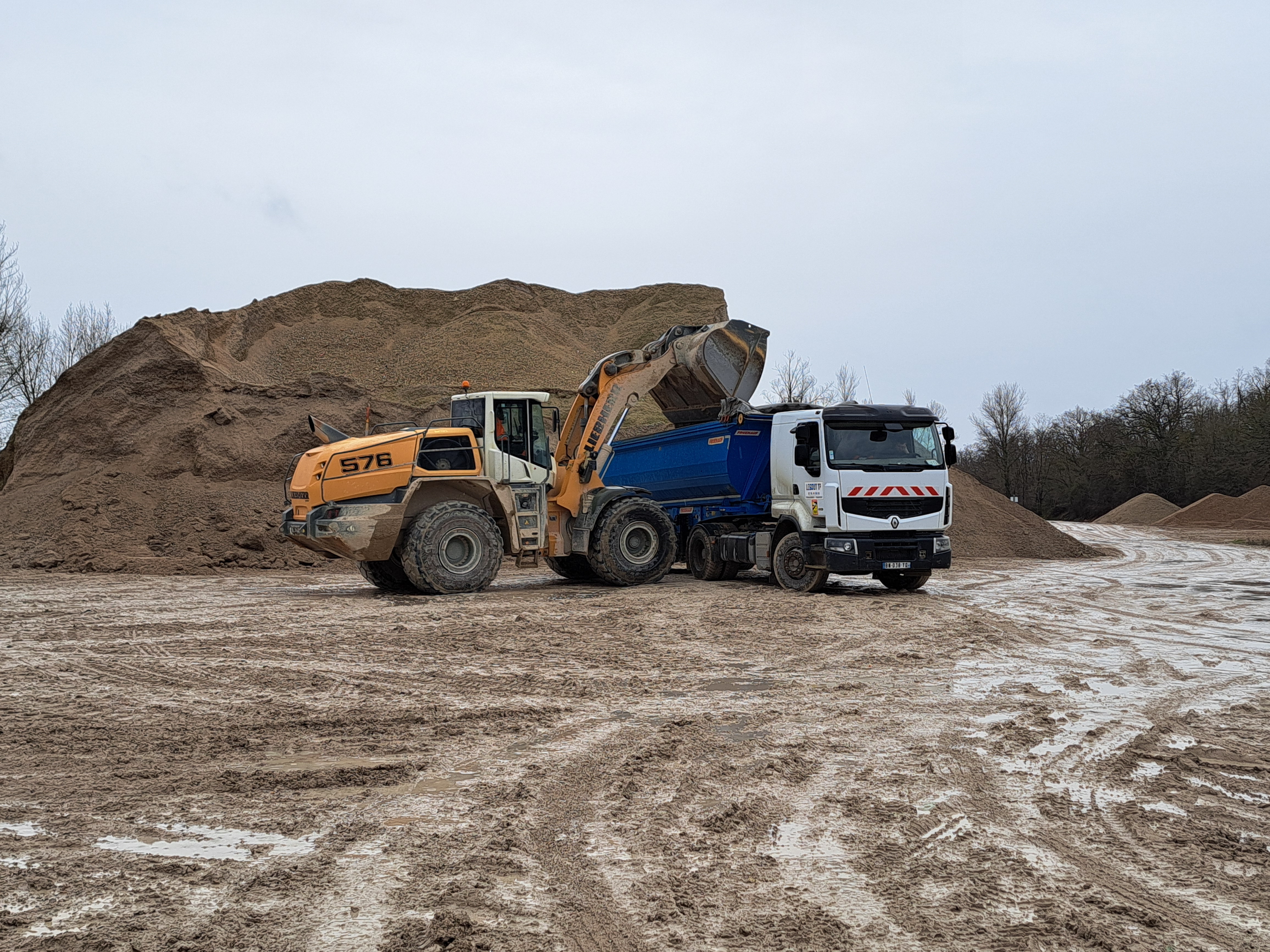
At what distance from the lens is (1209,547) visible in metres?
28.8

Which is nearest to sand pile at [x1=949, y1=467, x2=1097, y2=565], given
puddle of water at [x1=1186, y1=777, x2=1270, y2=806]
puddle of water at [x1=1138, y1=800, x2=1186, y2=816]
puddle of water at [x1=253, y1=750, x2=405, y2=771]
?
puddle of water at [x1=1186, y1=777, x2=1270, y2=806]

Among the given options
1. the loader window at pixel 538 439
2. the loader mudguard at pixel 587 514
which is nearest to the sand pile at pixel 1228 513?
the loader mudguard at pixel 587 514

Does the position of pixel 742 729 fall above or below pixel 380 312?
below

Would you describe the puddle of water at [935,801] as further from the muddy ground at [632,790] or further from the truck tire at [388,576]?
the truck tire at [388,576]

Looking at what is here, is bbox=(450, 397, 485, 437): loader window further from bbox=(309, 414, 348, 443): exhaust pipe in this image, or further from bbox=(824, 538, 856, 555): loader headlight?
bbox=(824, 538, 856, 555): loader headlight

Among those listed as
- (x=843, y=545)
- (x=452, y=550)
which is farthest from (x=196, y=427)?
(x=843, y=545)

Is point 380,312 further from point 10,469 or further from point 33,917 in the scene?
point 33,917

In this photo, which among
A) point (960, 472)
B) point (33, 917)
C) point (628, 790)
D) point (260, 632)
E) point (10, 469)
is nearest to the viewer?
point (33, 917)

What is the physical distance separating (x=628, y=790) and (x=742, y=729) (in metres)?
1.45

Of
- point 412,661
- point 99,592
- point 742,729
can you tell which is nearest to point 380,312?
point 99,592

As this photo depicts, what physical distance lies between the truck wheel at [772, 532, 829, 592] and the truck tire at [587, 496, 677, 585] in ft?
5.78

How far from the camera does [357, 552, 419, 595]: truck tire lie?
50.4ft

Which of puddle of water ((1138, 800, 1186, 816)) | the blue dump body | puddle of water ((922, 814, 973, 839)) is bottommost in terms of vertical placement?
puddle of water ((1138, 800, 1186, 816))

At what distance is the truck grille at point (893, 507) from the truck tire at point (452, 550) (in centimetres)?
502
